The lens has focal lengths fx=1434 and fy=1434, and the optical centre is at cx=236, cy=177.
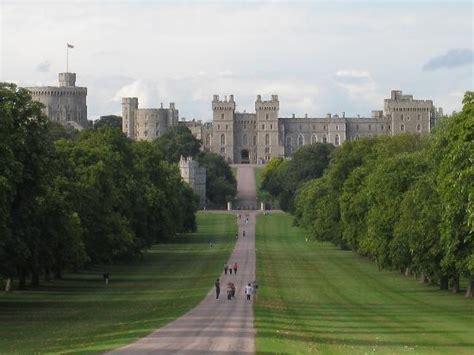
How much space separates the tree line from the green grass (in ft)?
27.8

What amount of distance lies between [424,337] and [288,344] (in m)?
5.71

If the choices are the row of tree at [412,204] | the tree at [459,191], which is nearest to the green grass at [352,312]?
the row of tree at [412,204]

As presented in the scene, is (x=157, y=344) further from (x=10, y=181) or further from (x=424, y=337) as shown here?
(x=10, y=181)

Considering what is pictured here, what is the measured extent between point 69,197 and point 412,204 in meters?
15.9

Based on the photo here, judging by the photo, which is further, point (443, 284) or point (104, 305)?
point (443, 284)

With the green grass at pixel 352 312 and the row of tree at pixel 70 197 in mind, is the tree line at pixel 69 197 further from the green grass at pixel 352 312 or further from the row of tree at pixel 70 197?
the green grass at pixel 352 312

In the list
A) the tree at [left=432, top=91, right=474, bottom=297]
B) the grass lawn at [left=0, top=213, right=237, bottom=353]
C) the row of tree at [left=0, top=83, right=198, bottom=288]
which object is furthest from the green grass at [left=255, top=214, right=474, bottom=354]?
the row of tree at [left=0, top=83, right=198, bottom=288]

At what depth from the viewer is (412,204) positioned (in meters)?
66.8

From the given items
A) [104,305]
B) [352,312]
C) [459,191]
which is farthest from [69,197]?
A: [459,191]

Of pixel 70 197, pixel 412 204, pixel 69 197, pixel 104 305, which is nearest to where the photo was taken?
pixel 104 305

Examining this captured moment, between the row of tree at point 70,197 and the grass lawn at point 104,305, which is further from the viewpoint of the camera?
the row of tree at point 70,197

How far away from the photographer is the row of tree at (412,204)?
50750mm

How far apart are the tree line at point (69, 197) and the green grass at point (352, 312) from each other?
27.8 ft

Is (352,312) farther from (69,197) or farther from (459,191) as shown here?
(69,197)
